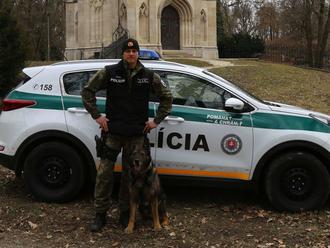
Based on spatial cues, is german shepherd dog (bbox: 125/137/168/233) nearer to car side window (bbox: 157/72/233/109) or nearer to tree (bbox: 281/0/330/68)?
car side window (bbox: 157/72/233/109)

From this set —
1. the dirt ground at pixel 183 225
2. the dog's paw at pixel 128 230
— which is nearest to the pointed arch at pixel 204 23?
the dirt ground at pixel 183 225

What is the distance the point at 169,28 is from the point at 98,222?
32.1 meters

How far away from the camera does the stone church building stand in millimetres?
34250

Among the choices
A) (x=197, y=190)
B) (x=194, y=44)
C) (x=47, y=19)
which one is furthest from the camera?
(x=47, y=19)

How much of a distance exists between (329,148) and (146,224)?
7.37ft

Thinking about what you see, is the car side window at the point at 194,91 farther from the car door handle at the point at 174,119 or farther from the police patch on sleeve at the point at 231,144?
the police patch on sleeve at the point at 231,144

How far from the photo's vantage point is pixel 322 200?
6152 millimetres

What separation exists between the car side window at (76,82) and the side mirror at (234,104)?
4.83ft

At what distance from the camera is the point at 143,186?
538 cm

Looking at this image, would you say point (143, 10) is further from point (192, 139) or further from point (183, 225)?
point (183, 225)

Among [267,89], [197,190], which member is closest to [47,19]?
[267,89]

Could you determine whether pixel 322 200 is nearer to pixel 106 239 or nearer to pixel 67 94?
pixel 106 239

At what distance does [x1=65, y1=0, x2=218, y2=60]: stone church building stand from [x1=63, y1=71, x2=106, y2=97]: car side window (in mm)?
27743

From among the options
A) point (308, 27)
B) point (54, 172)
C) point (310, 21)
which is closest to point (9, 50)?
point (54, 172)
